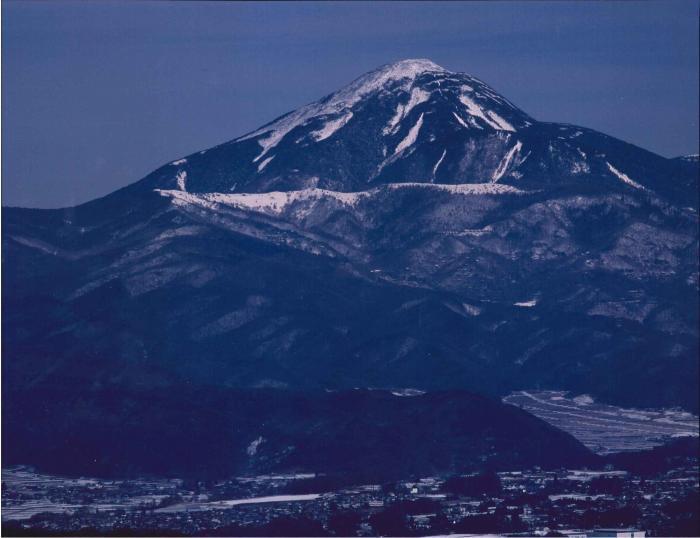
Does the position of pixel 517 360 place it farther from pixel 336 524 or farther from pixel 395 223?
pixel 336 524

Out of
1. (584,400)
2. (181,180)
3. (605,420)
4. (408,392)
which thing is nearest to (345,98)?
(181,180)

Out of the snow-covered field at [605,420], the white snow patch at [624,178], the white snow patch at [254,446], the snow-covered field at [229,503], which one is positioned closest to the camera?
the snow-covered field at [229,503]

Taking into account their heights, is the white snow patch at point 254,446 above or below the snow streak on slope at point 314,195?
below

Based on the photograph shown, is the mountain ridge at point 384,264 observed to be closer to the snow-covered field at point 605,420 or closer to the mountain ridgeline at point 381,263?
the mountain ridgeline at point 381,263

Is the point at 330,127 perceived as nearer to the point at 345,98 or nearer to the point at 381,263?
the point at 345,98

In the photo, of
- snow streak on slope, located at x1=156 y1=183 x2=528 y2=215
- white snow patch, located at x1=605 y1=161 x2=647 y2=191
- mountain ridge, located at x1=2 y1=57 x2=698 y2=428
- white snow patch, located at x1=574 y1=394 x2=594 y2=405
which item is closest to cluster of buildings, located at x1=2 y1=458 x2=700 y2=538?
mountain ridge, located at x1=2 y1=57 x2=698 y2=428

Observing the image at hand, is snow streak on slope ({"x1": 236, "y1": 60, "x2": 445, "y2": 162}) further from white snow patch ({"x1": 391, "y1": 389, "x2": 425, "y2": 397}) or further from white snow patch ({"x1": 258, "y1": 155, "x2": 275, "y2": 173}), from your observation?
white snow patch ({"x1": 391, "y1": 389, "x2": 425, "y2": 397})

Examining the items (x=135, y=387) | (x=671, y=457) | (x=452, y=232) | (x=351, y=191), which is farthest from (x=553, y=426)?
(x=351, y=191)

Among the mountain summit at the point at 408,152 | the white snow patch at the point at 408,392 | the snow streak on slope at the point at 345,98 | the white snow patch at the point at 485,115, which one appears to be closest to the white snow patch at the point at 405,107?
the mountain summit at the point at 408,152
